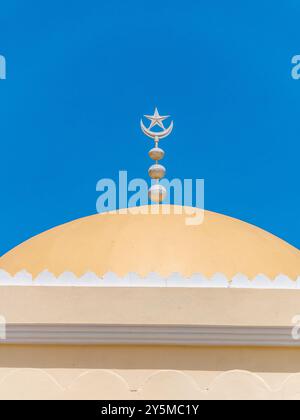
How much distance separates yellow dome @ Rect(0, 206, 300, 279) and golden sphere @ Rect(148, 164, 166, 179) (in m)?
1.23

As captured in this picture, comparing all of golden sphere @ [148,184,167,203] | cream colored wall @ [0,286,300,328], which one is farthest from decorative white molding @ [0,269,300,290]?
golden sphere @ [148,184,167,203]

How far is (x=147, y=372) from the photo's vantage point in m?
6.60

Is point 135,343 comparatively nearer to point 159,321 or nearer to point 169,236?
point 159,321

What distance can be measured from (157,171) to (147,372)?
338cm

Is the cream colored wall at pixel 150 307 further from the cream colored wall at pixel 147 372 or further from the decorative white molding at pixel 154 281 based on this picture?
the cream colored wall at pixel 147 372

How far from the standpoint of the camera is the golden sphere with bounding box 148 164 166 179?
946 centimetres

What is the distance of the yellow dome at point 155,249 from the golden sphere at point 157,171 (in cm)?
123

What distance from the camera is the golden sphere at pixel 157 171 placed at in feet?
31.0

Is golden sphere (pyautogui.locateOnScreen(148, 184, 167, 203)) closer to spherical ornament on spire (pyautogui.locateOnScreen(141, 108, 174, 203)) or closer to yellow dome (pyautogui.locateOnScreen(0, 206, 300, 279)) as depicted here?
spherical ornament on spire (pyautogui.locateOnScreen(141, 108, 174, 203))

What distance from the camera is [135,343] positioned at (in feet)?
21.7
